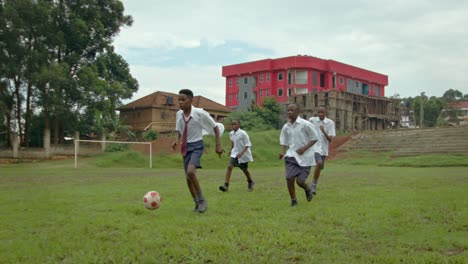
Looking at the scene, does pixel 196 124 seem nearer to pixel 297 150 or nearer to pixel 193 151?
pixel 193 151

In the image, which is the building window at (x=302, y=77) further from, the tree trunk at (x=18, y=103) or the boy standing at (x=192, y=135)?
the boy standing at (x=192, y=135)

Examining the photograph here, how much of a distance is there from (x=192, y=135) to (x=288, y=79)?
53971mm

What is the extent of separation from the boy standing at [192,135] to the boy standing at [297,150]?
4.69 feet

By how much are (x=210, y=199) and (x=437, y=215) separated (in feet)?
14.7

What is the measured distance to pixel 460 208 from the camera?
812 centimetres

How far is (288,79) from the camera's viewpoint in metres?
61.7

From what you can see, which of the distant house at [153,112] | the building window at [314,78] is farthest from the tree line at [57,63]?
the building window at [314,78]

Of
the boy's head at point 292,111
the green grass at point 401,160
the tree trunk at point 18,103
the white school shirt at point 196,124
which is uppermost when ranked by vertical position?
the tree trunk at point 18,103

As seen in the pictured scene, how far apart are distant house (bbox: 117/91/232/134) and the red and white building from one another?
36.8 feet

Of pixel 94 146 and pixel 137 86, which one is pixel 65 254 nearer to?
pixel 94 146

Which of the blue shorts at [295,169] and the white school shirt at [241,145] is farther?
the white school shirt at [241,145]

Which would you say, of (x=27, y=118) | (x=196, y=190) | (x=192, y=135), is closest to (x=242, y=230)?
(x=196, y=190)

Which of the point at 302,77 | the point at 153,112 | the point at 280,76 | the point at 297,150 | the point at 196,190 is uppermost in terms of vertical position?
the point at 280,76

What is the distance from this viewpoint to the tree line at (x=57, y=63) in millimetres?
33062
